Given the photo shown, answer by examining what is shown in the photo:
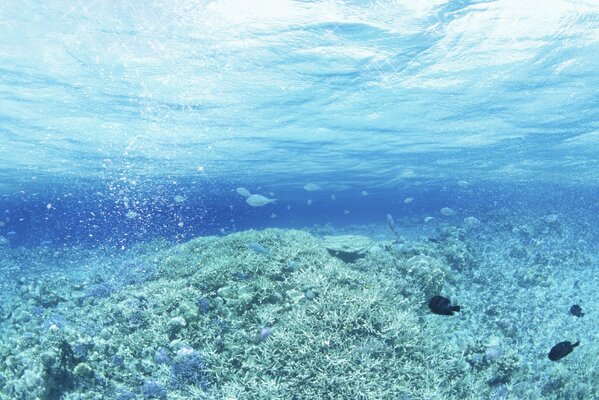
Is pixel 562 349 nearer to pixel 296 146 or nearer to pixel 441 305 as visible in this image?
pixel 441 305

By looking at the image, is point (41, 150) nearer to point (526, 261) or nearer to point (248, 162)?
point (248, 162)

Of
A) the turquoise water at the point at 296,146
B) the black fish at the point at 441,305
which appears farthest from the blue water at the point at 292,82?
the black fish at the point at 441,305

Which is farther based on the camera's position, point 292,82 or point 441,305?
point 292,82

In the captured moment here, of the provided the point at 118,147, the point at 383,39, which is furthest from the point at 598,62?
the point at 118,147

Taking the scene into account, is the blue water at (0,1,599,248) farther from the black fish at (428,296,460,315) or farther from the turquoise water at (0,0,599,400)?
the black fish at (428,296,460,315)

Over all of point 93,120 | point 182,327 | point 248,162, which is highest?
point 93,120

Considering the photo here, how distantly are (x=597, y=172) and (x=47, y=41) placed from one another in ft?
161

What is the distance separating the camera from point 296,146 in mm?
26656

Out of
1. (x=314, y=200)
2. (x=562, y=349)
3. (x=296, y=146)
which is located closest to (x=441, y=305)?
(x=562, y=349)

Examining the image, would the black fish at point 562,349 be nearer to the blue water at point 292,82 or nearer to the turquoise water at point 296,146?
the turquoise water at point 296,146

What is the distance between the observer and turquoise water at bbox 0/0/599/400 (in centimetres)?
696

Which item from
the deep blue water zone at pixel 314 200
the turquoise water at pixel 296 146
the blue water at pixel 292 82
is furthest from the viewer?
the deep blue water zone at pixel 314 200

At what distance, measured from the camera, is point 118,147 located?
25.4m

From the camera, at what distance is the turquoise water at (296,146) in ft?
22.8
